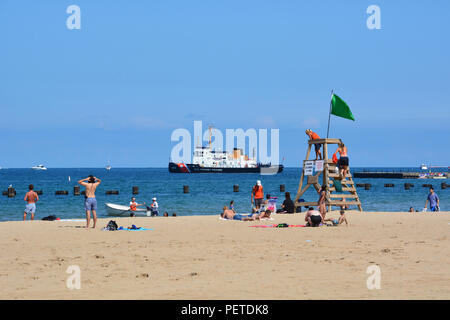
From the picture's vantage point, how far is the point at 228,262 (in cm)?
1103

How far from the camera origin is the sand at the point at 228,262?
324 inches

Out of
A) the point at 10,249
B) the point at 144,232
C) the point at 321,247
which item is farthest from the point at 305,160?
the point at 10,249

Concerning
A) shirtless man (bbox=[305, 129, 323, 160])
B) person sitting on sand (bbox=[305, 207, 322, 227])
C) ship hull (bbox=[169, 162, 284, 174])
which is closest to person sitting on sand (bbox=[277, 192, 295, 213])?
shirtless man (bbox=[305, 129, 323, 160])

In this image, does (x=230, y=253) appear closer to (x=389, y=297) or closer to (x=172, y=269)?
(x=172, y=269)

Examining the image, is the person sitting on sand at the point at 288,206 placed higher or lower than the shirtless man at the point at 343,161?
lower

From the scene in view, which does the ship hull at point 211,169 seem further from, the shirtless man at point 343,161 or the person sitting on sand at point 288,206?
the shirtless man at point 343,161

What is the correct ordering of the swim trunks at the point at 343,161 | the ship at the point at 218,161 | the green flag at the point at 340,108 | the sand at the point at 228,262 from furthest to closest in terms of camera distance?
1. the ship at the point at 218,161
2. the green flag at the point at 340,108
3. the swim trunks at the point at 343,161
4. the sand at the point at 228,262

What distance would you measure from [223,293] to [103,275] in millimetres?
2752

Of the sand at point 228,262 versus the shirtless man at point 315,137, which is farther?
the shirtless man at point 315,137

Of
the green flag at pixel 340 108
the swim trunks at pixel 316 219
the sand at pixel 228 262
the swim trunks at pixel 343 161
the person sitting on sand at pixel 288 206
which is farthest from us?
the person sitting on sand at pixel 288 206

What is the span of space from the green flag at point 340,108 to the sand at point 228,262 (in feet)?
25.1

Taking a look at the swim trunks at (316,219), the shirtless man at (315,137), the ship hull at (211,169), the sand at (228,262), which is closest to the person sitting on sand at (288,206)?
the shirtless man at (315,137)

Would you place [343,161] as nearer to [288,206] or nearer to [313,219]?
[288,206]

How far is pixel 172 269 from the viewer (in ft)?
33.9
